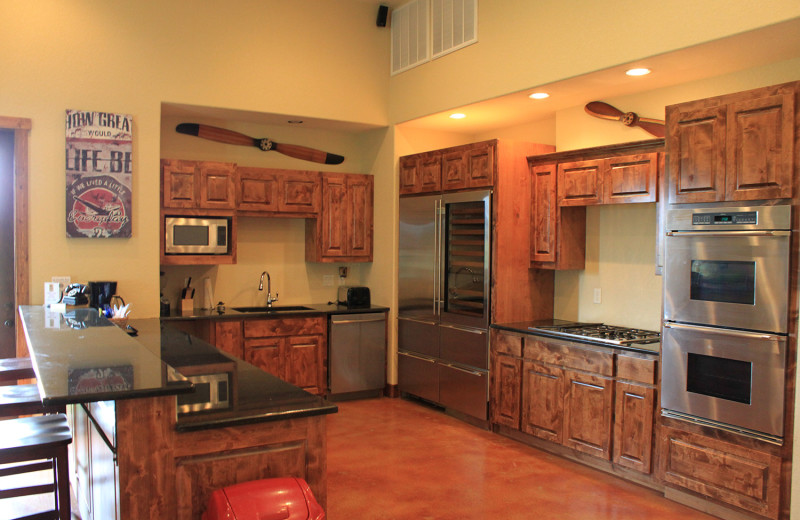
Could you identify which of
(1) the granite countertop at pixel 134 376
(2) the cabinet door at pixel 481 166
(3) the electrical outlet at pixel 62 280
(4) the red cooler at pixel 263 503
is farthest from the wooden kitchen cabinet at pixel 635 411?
(3) the electrical outlet at pixel 62 280

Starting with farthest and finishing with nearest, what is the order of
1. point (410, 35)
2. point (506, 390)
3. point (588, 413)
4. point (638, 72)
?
point (410, 35)
point (506, 390)
point (588, 413)
point (638, 72)

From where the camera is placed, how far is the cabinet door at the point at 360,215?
6.39m

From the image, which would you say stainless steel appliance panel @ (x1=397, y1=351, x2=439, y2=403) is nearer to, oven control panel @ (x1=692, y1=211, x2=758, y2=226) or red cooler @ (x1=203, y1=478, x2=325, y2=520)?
oven control panel @ (x1=692, y1=211, x2=758, y2=226)

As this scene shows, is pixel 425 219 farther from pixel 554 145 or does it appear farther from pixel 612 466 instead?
pixel 612 466

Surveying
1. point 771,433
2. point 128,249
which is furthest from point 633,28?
point 128,249

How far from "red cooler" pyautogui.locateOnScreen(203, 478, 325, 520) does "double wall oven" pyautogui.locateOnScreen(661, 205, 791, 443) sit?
242 cm

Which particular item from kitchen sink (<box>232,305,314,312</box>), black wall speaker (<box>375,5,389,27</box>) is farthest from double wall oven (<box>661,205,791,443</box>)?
black wall speaker (<box>375,5,389,27</box>)

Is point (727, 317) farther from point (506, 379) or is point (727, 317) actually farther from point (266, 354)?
point (266, 354)

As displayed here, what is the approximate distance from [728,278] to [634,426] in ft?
3.64

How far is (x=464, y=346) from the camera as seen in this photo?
533 cm

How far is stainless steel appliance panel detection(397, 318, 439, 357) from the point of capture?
5.71 meters

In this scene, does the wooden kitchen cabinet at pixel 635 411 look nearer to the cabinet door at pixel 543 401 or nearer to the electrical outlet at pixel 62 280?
the cabinet door at pixel 543 401

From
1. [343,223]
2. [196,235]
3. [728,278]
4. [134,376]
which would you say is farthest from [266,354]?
[728,278]

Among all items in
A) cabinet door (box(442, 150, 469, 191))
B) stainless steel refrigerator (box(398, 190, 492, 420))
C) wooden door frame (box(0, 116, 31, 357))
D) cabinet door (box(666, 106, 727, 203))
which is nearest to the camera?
cabinet door (box(666, 106, 727, 203))
